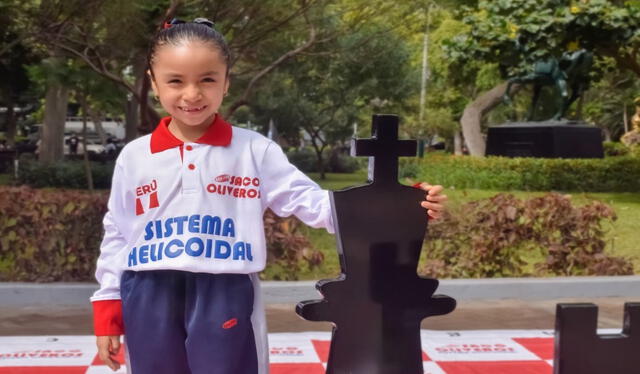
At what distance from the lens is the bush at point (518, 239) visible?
549cm

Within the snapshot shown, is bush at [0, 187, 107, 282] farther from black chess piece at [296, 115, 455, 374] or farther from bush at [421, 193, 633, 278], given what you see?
black chess piece at [296, 115, 455, 374]

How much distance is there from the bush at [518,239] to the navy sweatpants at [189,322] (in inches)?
147

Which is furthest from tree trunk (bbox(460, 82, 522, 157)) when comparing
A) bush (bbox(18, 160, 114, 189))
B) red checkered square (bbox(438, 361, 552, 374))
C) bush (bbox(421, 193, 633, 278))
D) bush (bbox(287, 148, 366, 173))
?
red checkered square (bbox(438, 361, 552, 374))

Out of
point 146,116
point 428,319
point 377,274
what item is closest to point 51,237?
point 428,319

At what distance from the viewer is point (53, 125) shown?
1681 cm

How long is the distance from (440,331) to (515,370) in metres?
0.80

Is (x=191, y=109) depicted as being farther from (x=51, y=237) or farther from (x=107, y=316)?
(x=51, y=237)

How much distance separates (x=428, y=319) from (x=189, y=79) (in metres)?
3.21

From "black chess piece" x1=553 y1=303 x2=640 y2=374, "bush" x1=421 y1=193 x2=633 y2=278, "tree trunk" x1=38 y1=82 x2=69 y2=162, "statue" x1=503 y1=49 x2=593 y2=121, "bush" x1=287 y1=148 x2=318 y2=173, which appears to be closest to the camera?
"black chess piece" x1=553 y1=303 x2=640 y2=374

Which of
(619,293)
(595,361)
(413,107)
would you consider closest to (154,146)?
(595,361)

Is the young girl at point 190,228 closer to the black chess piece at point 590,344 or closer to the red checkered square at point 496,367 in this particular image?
the black chess piece at point 590,344

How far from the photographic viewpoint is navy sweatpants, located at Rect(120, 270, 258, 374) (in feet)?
5.98

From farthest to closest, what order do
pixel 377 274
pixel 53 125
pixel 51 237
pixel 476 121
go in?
pixel 476 121, pixel 53 125, pixel 51 237, pixel 377 274

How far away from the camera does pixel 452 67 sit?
770 inches
